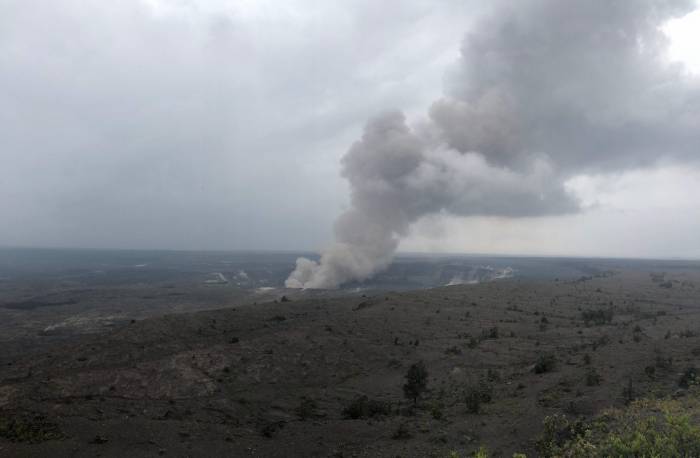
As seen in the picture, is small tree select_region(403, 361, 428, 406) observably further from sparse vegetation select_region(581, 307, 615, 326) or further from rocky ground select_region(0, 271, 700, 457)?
sparse vegetation select_region(581, 307, 615, 326)

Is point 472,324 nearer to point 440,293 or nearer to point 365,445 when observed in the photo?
point 440,293

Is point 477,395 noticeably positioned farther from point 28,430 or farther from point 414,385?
point 28,430

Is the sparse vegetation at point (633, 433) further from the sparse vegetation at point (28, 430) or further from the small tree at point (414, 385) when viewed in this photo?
the sparse vegetation at point (28, 430)

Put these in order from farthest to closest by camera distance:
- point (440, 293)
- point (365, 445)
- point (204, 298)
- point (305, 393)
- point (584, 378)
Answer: point (204, 298)
point (440, 293)
point (305, 393)
point (584, 378)
point (365, 445)

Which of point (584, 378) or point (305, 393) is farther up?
point (584, 378)

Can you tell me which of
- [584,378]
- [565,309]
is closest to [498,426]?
[584,378]

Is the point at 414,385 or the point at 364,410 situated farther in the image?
→ the point at 414,385

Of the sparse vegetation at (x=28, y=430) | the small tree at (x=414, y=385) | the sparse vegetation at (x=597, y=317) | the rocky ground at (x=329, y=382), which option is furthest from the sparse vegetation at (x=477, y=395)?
the sparse vegetation at (x=597, y=317)

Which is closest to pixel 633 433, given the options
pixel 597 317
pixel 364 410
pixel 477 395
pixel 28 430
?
pixel 477 395

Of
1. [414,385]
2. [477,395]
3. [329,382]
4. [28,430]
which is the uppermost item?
[414,385]
